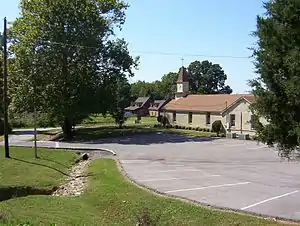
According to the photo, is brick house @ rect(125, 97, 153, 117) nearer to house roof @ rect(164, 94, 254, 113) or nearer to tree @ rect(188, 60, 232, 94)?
tree @ rect(188, 60, 232, 94)

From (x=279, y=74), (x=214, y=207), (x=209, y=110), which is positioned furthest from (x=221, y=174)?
(x=209, y=110)

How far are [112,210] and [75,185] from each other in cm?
581

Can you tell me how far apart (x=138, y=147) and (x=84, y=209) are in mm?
22477

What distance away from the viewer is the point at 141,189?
65.0 feet

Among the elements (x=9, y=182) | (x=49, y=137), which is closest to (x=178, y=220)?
(x=9, y=182)

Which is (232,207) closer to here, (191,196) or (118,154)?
(191,196)

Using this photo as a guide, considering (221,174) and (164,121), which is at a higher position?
(164,121)

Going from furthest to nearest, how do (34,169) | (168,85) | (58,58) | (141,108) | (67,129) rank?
(168,85), (141,108), (67,129), (58,58), (34,169)

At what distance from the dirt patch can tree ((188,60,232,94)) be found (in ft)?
358

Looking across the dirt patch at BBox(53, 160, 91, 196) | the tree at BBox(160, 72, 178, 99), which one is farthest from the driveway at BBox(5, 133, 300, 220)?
the tree at BBox(160, 72, 178, 99)

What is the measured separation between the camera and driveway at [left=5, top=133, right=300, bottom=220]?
17.3 m

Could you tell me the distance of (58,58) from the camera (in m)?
47.8

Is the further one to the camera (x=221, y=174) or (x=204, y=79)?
(x=204, y=79)

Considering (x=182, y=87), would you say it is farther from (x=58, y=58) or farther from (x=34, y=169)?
(x=34, y=169)
